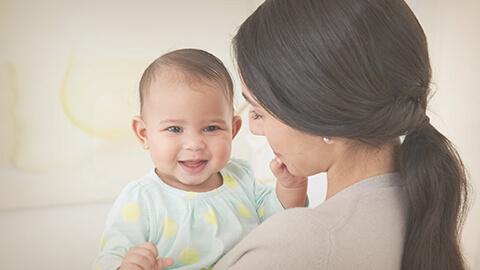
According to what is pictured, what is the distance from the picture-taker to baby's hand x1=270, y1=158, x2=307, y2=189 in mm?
1322

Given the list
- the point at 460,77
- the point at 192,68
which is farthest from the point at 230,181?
the point at 460,77

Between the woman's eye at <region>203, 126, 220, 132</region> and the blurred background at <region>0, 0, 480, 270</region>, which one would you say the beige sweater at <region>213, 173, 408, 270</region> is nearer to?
the woman's eye at <region>203, 126, 220, 132</region>

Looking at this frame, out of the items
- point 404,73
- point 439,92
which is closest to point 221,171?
point 404,73

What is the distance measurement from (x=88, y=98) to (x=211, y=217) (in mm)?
764

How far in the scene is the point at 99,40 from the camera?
1.82m

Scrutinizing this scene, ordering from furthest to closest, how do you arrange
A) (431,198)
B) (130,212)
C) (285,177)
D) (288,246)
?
1. (285,177)
2. (130,212)
3. (431,198)
4. (288,246)

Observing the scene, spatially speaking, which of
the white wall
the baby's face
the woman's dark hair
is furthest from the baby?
the white wall

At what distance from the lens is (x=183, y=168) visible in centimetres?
130

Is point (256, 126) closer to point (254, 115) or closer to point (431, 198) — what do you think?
point (254, 115)

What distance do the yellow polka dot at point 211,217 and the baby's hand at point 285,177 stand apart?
167 mm

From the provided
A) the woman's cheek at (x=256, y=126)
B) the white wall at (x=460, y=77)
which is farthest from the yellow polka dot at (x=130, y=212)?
the white wall at (x=460, y=77)

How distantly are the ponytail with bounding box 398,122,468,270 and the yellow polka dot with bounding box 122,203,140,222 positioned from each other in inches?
22.2

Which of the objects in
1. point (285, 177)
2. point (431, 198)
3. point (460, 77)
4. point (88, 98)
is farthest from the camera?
point (88, 98)

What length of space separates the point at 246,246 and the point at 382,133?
279 millimetres
